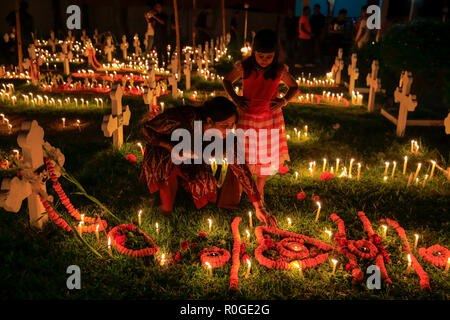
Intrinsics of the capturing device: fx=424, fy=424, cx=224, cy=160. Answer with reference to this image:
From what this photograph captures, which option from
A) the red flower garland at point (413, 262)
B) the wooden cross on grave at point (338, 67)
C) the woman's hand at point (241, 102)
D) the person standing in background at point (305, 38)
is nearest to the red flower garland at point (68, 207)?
the woman's hand at point (241, 102)

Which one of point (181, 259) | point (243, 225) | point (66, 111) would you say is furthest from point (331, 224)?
point (66, 111)

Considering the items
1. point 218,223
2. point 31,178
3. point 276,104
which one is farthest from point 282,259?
point 31,178

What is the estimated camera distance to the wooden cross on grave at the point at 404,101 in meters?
7.32

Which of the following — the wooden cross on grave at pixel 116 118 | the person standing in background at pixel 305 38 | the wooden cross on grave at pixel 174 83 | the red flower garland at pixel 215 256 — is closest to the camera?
the red flower garland at pixel 215 256

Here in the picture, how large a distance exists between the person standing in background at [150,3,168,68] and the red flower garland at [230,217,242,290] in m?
10.2

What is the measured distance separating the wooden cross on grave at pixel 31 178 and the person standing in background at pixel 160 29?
9.96 meters

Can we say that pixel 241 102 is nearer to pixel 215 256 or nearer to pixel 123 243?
pixel 215 256

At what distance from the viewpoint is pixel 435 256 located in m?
4.03

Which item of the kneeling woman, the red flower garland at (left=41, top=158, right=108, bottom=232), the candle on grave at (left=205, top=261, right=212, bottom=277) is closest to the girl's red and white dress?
the kneeling woman

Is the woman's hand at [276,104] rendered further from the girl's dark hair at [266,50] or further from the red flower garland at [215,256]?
the red flower garland at [215,256]

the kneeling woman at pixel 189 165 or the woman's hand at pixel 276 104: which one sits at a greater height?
the woman's hand at pixel 276 104

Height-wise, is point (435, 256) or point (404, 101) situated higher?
point (404, 101)

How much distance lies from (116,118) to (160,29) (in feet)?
26.6
